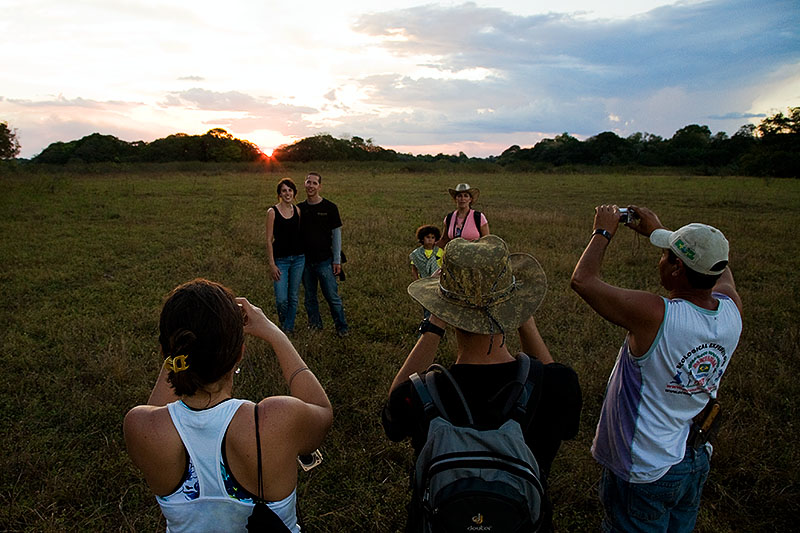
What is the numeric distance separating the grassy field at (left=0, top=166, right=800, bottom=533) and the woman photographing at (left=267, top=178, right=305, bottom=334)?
0.42m

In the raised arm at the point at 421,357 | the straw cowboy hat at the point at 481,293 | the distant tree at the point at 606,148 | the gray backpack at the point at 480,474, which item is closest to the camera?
the gray backpack at the point at 480,474

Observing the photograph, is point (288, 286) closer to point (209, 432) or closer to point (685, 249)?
point (209, 432)

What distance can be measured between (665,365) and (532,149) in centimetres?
7982

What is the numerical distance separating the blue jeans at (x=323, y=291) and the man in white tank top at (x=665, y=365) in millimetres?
4060

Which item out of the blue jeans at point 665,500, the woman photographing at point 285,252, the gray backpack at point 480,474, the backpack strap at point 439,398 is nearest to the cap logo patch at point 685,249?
the blue jeans at point 665,500

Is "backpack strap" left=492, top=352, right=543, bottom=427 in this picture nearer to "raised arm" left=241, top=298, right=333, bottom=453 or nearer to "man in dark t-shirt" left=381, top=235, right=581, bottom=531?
"man in dark t-shirt" left=381, top=235, right=581, bottom=531

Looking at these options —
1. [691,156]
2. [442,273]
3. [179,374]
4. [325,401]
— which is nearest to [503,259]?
[442,273]

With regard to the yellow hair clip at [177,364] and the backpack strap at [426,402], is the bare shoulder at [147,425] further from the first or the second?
the backpack strap at [426,402]

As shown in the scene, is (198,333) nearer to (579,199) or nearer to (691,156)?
(579,199)

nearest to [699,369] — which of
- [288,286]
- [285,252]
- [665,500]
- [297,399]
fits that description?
[665,500]

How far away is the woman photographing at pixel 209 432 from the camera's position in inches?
57.0

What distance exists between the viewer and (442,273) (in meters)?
1.86

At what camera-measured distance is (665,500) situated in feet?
7.20

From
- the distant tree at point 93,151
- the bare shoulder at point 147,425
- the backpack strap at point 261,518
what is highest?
the distant tree at point 93,151
